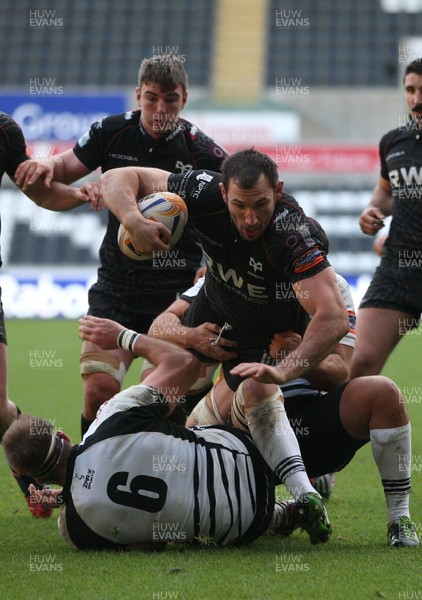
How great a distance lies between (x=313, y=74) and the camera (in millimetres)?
26297

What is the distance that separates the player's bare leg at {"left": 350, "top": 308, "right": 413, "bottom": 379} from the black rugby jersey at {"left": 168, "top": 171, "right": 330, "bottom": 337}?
1.29 m

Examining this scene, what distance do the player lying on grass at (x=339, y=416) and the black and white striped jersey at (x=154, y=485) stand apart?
1.30 feet

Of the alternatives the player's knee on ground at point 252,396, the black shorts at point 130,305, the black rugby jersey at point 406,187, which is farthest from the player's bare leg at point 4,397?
the black rugby jersey at point 406,187

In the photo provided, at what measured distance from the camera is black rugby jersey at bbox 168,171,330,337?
4.11 m

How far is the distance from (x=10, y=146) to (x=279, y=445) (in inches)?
86.0

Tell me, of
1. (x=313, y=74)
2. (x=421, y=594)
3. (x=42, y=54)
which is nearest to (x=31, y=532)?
(x=421, y=594)

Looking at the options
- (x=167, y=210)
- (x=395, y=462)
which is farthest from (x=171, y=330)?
(x=395, y=462)

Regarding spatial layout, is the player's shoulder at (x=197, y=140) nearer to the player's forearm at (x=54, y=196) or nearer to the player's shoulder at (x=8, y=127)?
the player's forearm at (x=54, y=196)

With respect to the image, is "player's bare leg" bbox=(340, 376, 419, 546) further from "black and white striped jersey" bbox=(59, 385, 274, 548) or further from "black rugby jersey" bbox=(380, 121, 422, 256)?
"black rugby jersey" bbox=(380, 121, 422, 256)

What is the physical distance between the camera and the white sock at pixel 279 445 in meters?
3.99

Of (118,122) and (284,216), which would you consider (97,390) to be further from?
(284,216)

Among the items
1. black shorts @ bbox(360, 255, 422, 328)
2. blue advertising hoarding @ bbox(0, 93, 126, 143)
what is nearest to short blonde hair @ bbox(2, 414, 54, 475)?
black shorts @ bbox(360, 255, 422, 328)

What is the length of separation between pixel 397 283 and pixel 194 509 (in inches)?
104

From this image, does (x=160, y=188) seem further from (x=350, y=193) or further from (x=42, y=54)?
(x=42, y=54)
